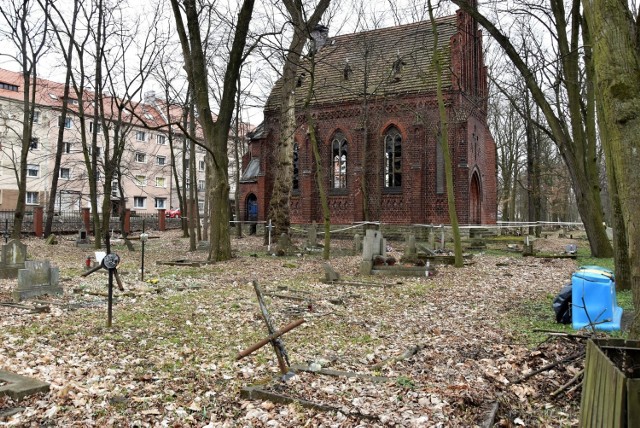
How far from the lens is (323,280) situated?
12328 millimetres

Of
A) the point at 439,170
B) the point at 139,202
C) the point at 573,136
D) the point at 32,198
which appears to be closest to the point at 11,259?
the point at 573,136

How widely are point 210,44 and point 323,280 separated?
13.2 metres

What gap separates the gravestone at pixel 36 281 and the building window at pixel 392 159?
19.9 metres

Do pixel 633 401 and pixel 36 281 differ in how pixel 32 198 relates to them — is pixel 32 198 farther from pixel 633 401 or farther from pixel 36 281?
pixel 633 401

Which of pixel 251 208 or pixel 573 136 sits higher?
pixel 573 136

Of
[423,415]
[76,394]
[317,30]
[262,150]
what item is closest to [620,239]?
[423,415]

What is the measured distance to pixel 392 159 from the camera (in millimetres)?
27312

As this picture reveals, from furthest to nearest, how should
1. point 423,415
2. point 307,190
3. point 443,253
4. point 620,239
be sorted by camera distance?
1. point 307,190
2. point 443,253
3. point 620,239
4. point 423,415

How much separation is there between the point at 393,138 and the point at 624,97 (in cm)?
2280

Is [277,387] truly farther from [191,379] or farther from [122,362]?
[122,362]

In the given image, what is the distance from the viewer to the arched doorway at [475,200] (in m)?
27.4

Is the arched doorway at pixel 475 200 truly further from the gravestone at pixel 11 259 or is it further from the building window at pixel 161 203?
the building window at pixel 161 203

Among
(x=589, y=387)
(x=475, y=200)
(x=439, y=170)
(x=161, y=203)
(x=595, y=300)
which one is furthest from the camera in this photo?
(x=161, y=203)

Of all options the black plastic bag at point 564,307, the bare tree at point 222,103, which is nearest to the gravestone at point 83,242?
the bare tree at point 222,103
